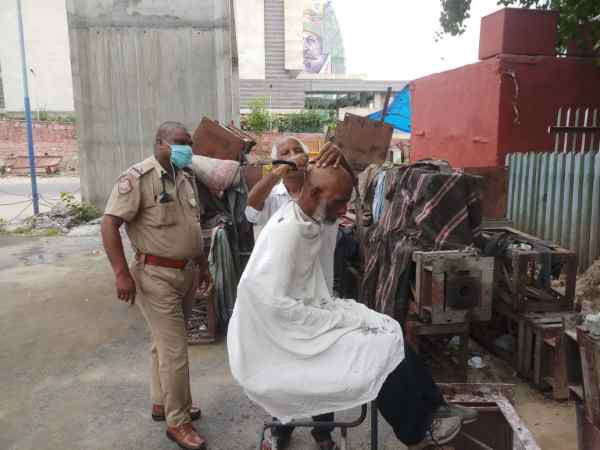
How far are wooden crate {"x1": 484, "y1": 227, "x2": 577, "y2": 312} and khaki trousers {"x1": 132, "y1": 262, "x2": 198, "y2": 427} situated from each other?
94.1 inches

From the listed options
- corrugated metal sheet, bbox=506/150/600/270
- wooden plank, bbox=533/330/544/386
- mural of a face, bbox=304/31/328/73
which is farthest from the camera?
Answer: mural of a face, bbox=304/31/328/73

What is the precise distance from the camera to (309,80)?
3606 centimetres

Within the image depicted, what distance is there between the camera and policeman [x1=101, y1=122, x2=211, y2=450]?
294 centimetres

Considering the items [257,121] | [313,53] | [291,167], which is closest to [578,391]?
[291,167]

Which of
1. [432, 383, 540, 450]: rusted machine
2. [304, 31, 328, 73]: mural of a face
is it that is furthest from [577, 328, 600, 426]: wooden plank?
[304, 31, 328, 73]: mural of a face

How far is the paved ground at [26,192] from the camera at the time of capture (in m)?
12.4

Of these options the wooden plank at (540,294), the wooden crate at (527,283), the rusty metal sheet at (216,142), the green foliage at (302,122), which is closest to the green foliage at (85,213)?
the rusty metal sheet at (216,142)

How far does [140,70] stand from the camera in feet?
31.1

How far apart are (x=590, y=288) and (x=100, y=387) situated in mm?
4298

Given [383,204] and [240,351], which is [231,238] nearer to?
[383,204]

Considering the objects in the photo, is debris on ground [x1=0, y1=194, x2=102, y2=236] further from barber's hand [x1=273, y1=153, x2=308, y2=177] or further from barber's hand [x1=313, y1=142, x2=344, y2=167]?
barber's hand [x1=313, y1=142, x2=344, y2=167]

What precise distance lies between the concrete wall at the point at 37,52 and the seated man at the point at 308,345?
2855 cm

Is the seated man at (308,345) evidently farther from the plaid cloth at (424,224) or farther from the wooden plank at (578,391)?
the plaid cloth at (424,224)

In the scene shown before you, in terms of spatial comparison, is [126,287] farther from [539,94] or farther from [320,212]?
[539,94]
